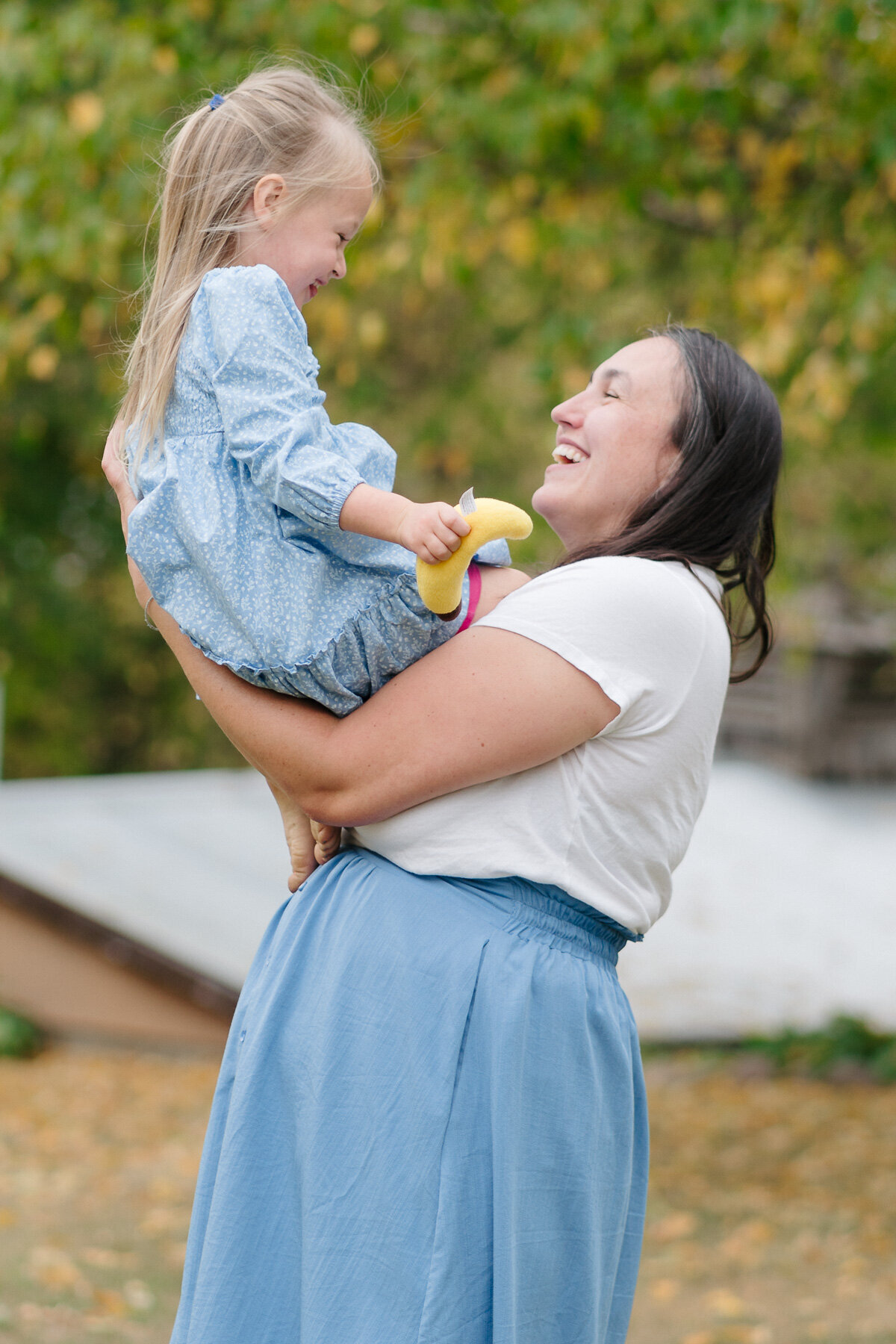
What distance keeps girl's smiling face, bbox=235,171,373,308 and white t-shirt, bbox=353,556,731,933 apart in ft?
1.61

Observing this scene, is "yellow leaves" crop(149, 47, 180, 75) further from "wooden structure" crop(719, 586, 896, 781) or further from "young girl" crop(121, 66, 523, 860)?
"wooden structure" crop(719, 586, 896, 781)

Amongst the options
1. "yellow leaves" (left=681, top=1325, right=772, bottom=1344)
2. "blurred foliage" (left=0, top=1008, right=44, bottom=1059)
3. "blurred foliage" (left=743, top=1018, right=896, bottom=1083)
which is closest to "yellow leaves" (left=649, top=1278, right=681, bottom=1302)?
"yellow leaves" (left=681, top=1325, right=772, bottom=1344)

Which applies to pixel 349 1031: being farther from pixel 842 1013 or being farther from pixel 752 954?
pixel 752 954

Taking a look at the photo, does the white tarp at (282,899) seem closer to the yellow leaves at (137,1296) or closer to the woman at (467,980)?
the yellow leaves at (137,1296)

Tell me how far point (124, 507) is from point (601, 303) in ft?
13.6

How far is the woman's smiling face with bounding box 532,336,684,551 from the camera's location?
1.77 meters

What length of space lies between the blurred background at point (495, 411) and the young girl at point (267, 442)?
0.49 meters

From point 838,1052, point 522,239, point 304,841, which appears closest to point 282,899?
point 838,1052

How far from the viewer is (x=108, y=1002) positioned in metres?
7.79

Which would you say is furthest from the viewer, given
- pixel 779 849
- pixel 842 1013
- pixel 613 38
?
pixel 779 849

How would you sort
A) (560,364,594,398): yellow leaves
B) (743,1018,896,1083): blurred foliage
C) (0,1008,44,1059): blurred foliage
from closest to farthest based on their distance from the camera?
1. (560,364,594,398): yellow leaves
2. (743,1018,896,1083): blurred foliage
3. (0,1008,44,1059): blurred foliage

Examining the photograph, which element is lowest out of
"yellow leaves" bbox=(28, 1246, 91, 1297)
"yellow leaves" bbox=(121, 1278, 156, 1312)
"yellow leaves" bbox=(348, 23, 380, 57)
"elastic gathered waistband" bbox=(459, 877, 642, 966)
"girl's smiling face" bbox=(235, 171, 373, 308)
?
"yellow leaves" bbox=(28, 1246, 91, 1297)

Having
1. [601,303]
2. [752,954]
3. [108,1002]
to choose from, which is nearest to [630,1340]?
[601,303]

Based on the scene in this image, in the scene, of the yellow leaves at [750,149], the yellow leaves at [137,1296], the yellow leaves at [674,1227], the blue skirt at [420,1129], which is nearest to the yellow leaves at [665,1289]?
the yellow leaves at [674,1227]
